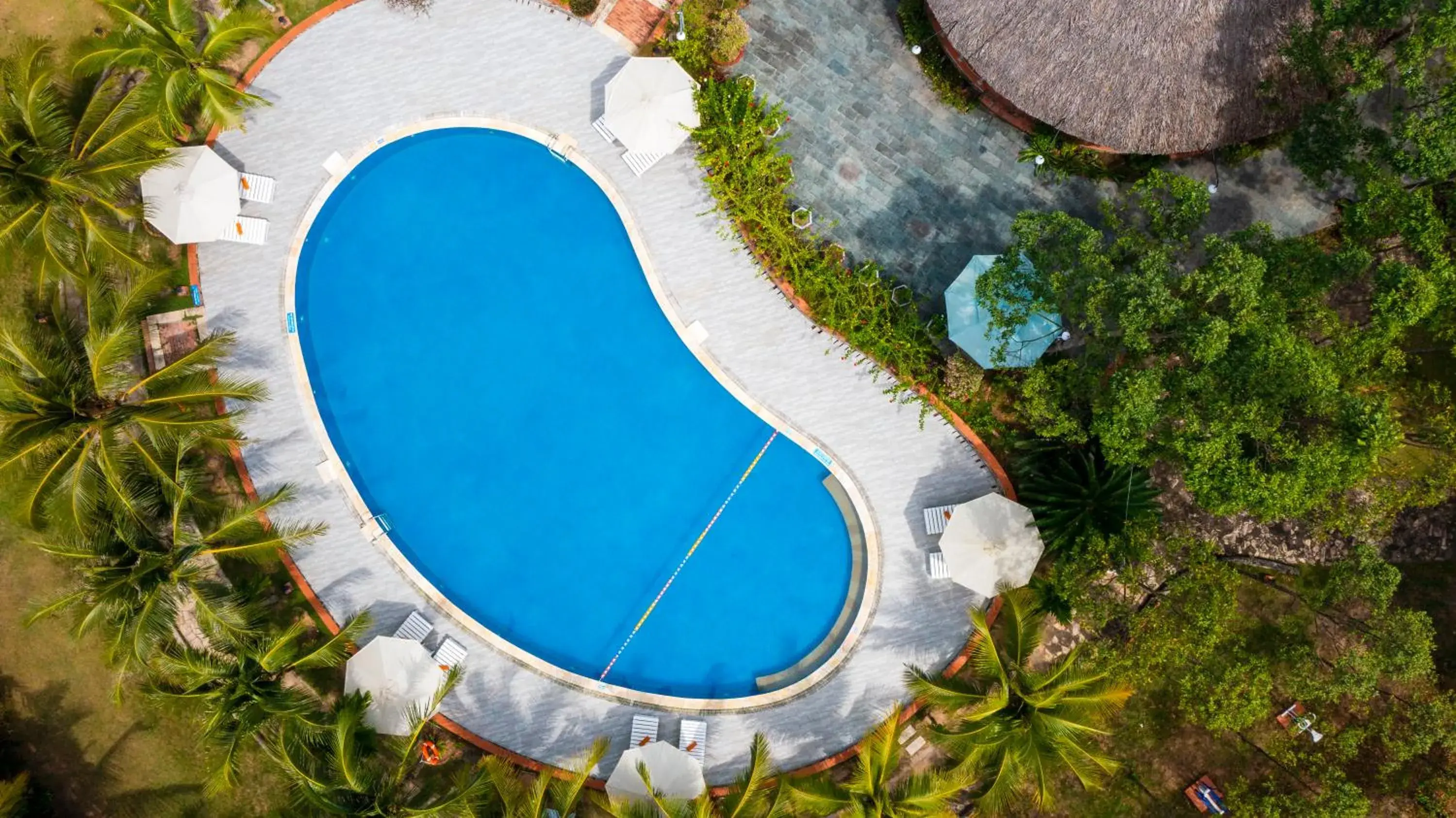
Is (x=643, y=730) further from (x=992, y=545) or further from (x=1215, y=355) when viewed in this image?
(x=1215, y=355)

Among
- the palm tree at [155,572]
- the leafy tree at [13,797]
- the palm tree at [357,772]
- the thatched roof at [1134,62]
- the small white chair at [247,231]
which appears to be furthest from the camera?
the small white chair at [247,231]

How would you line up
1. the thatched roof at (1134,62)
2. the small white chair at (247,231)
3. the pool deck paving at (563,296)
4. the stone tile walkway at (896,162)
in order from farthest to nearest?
the stone tile walkway at (896,162) → the pool deck paving at (563,296) → the small white chair at (247,231) → the thatched roof at (1134,62)

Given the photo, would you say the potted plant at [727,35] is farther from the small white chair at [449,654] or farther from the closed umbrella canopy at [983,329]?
the small white chair at [449,654]

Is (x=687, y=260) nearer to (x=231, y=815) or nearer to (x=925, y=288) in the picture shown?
(x=925, y=288)

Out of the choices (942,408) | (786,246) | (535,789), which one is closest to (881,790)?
(535,789)

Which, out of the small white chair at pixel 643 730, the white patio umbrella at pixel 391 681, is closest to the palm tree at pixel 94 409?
the white patio umbrella at pixel 391 681

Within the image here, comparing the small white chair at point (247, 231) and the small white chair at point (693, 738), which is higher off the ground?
the small white chair at point (247, 231)

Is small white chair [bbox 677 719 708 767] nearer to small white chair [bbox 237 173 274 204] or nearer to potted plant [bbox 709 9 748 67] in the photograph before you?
potted plant [bbox 709 9 748 67]
